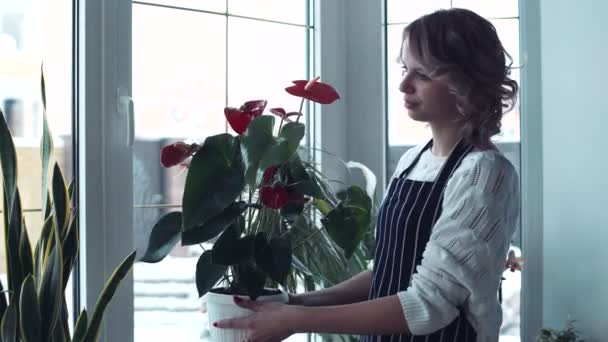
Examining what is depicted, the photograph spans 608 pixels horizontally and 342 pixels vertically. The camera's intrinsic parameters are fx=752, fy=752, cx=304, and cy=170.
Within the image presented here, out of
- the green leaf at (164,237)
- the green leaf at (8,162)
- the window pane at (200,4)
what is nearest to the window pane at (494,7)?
the window pane at (200,4)

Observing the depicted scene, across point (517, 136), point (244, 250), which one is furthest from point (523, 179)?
point (244, 250)

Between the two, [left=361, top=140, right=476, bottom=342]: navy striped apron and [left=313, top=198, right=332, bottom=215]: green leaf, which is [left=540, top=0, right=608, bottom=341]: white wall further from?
[left=313, top=198, right=332, bottom=215]: green leaf

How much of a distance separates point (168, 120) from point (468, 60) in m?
0.93

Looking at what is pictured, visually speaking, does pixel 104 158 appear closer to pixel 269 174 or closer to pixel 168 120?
pixel 168 120

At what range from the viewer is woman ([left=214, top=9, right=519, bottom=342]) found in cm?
132

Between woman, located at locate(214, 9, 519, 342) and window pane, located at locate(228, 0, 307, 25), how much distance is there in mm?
847

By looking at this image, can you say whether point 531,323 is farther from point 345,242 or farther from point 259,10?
point 259,10

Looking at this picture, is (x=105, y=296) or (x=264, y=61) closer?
(x=105, y=296)

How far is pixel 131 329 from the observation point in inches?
Answer: 74.8

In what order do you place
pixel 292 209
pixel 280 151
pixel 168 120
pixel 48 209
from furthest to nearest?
pixel 168 120 → pixel 48 209 → pixel 292 209 → pixel 280 151

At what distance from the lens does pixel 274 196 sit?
1.30 metres

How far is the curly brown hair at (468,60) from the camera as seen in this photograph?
4.65 ft

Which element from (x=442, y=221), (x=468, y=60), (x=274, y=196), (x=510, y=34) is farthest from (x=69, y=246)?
(x=510, y=34)

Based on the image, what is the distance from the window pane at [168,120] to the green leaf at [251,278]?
684 millimetres
